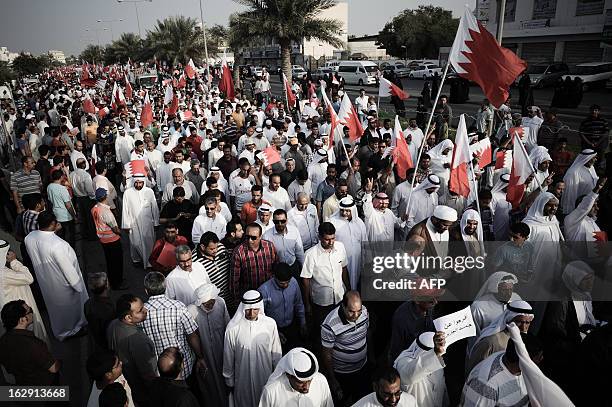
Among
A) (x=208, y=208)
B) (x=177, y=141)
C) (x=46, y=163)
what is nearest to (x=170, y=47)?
(x=177, y=141)

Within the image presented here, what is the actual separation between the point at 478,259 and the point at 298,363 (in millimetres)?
2871

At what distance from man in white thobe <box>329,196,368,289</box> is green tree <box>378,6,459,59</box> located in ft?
153

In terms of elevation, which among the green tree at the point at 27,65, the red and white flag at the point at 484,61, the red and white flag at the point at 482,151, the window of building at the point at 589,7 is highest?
the window of building at the point at 589,7

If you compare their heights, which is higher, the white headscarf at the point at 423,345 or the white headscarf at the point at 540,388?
the white headscarf at the point at 540,388

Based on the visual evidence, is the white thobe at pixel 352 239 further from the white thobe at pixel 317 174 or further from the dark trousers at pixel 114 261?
the dark trousers at pixel 114 261

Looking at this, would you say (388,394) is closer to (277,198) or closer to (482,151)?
(277,198)

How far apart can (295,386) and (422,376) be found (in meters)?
0.84

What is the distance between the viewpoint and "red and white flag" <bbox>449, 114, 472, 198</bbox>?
5.48m

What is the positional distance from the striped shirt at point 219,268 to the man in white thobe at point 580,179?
5204 mm

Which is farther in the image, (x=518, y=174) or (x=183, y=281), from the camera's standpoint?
(x=518, y=174)

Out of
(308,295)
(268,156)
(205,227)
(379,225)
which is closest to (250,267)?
(308,295)

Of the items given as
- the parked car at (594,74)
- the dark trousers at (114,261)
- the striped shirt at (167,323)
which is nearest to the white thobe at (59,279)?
the dark trousers at (114,261)

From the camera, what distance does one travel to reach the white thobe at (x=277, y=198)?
19.9 feet

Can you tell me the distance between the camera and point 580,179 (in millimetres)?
6398
